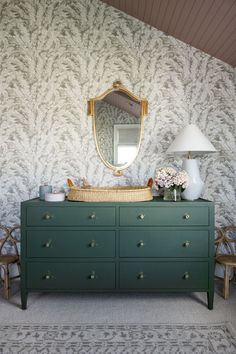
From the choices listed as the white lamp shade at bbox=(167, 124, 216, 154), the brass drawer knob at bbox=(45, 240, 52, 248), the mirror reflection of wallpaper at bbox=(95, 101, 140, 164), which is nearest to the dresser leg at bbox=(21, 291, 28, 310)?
the brass drawer knob at bbox=(45, 240, 52, 248)

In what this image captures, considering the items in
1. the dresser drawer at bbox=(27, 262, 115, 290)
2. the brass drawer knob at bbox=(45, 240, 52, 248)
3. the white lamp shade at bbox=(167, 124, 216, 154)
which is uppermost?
the white lamp shade at bbox=(167, 124, 216, 154)

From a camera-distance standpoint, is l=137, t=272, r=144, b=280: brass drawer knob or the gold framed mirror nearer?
l=137, t=272, r=144, b=280: brass drawer knob

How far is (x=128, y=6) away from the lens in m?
2.94

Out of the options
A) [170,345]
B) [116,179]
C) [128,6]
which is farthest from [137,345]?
[128,6]

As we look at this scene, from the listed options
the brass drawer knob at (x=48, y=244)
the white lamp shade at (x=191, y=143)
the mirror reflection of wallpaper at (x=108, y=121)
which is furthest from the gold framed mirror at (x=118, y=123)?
the brass drawer knob at (x=48, y=244)

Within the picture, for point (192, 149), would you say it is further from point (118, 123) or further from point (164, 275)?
point (164, 275)

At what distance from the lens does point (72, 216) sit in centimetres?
246

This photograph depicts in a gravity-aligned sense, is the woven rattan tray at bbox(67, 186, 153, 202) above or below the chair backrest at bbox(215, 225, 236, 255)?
above

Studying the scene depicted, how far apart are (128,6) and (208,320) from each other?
9.78 ft

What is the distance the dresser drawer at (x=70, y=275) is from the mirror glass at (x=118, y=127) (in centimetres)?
115

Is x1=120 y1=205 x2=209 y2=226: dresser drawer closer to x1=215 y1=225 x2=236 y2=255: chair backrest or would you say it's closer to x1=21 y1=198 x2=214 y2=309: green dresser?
x1=21 y1=198 x2=214 y2=309: green dresser

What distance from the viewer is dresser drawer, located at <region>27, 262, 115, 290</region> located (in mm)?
2479

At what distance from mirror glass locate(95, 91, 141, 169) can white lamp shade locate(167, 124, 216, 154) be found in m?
0.52

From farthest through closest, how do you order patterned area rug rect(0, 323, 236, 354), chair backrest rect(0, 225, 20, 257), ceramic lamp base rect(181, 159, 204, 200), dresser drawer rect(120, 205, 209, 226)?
chair backrest rect(0, 225, 20, 257) → ceramic lamp base rect(181, 159, 204, 200) → dresser drawer rect(120, 205, 209, 226) → patterned area rug rect(0, 323, 236, 354)
